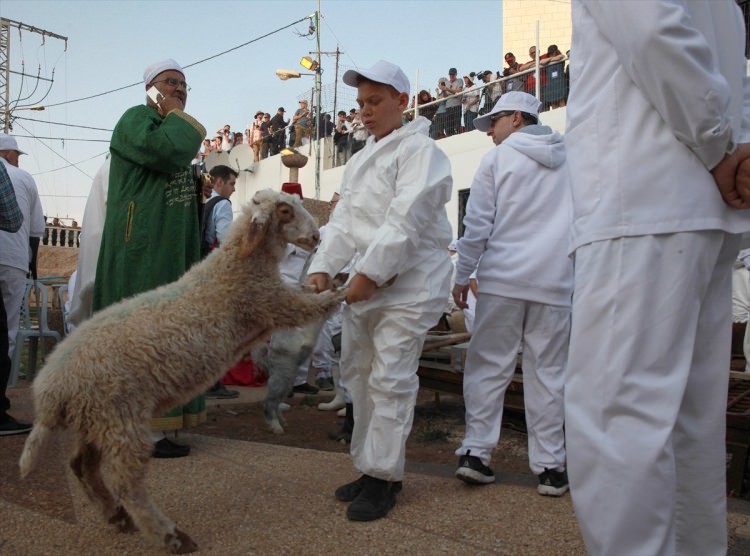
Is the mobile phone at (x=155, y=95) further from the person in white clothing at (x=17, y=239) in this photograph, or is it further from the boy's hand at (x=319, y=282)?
the boy's hand at (x=319, y=282)

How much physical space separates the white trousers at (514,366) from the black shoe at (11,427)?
323 cm

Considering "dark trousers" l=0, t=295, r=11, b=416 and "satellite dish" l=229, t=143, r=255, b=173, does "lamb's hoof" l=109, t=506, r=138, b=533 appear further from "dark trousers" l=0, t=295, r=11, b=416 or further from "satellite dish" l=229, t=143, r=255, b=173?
"satellite dish" l=229, t=143, r=255, b=173

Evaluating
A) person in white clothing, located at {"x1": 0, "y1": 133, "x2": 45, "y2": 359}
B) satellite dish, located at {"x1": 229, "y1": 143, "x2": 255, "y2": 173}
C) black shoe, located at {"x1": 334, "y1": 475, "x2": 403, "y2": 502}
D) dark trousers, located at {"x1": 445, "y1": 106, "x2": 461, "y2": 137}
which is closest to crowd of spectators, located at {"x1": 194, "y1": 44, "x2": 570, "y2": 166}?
dark trousers, located at {"x1": 445, "y1": 106, "x2": 461, "y2": 137}

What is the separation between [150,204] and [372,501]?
2350 millimetres

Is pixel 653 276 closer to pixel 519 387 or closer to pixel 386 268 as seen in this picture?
pixel 386 268

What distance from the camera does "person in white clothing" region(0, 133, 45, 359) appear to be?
6.27 metres

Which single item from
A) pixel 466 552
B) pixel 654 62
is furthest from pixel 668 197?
pixel 466 552

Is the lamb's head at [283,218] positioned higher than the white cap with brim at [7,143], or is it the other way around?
the white cap with brim at [7,143]

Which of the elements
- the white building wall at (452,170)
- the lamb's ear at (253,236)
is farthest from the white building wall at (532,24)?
the lamb's ear at (253,236)

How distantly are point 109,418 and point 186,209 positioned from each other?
205 cm

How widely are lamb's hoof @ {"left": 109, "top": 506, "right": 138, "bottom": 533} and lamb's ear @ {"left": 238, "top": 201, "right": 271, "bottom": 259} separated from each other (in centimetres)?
128

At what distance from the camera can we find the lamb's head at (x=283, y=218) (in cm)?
362

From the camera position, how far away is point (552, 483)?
4.05 metres

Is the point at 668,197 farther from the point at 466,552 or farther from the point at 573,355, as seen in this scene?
the point at 466,552
